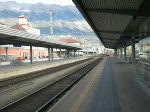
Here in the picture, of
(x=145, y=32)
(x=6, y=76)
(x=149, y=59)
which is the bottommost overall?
(x=6, y=76)

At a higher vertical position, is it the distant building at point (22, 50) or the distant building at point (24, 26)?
the distant building at point (24, 26)

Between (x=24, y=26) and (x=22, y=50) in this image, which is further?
(x=24, y=26)

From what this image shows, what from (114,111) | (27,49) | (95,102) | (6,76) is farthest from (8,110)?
(27,49)

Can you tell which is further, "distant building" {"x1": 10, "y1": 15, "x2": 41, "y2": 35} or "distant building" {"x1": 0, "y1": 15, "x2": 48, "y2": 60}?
"distant building" {"x1": 10, "y1": 15, "x2": 41, "y2": 35}

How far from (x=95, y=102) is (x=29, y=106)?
8.76 feet

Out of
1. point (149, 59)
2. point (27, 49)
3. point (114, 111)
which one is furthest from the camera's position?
point (27, 49)

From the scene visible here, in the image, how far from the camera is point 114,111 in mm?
10062

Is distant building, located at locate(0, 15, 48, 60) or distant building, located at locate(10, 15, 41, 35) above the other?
distant building, located at locate(10, 15, 41, 35)

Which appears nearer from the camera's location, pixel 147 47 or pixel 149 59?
pixel 149 59

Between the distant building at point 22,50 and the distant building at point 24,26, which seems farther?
the distant building at point 24,26

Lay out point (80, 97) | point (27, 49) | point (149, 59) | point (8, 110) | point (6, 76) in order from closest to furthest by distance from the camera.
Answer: point (8, 110), point (80, 97), point (149, 59), point (6, 76), point (27, 49)

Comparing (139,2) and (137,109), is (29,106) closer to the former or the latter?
(137,109)

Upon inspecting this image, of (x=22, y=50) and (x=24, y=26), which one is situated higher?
(x=24, y=26)

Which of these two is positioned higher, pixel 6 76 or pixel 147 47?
pixel 147 47
